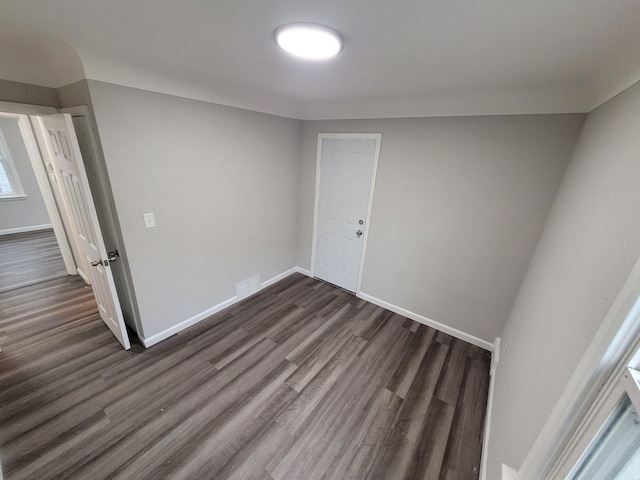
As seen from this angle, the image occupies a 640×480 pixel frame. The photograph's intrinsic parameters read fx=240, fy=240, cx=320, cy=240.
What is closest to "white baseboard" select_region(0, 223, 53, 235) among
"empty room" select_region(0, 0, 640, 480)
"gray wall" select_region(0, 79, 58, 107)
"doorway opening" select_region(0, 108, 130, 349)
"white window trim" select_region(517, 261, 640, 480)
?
"empty room" select_region(0, 0, 640, 480)

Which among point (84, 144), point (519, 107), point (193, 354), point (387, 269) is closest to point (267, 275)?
point (193, 354)

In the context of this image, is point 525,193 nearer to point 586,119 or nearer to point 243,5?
point 586,119

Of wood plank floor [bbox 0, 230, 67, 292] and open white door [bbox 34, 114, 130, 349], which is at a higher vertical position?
open white door [bbox 34, 114, 130, 349]

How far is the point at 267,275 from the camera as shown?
3344 mm

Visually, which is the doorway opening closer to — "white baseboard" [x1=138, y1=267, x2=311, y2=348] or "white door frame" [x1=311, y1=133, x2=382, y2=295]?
"white baseboard" [x1=138, y1=267, x2=311, y2=348]

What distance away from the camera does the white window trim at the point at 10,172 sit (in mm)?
4380

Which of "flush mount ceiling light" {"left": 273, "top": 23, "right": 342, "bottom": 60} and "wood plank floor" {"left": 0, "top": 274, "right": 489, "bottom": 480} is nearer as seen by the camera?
"flush mount ceiling light" {"left": 273, "top": 23, "right": 342, "bottom": 60}

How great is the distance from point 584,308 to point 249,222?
107 inches

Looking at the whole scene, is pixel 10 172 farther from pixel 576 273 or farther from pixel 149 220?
pixel 576 273

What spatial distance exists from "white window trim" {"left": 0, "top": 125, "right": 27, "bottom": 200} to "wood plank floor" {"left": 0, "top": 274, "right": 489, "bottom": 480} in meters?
3.08

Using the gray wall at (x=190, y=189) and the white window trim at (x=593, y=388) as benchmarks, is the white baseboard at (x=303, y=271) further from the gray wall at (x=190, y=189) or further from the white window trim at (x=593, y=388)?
the white window trim at (x=593, y=388)

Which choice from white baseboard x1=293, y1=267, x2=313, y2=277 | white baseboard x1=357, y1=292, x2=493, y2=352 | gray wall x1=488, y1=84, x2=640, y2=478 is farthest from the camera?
white baseboard x1=293, y1=267, x2=313, y2=277

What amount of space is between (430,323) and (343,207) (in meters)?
1.70

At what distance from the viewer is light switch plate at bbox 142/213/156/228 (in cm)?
197
